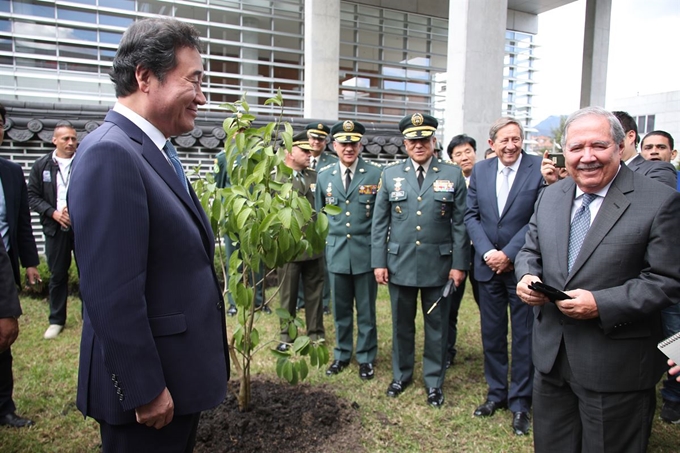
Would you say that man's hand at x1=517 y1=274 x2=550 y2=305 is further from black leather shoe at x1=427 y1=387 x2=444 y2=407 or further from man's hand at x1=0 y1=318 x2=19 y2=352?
man's hand at x1=0 y1=318 x2=19 y2=352

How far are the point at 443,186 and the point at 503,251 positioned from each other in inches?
28.2

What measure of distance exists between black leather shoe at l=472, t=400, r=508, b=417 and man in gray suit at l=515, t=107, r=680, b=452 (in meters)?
1.26

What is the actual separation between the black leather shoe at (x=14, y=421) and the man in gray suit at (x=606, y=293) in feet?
11.1

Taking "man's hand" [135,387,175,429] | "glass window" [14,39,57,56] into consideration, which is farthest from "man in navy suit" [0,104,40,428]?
"glass window" [14,39,57,56]

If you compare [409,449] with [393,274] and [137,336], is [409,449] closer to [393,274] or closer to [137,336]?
[393,274]

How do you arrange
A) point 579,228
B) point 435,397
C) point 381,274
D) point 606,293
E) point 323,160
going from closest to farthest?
point 606,293 → point 579,228 → point 435,397 → point 381,274 → point 323,160

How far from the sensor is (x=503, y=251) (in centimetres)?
338

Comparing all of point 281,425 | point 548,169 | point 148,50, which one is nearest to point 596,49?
point 548,169

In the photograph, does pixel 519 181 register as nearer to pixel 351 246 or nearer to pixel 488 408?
pixel 351 246

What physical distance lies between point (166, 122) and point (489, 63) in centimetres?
742

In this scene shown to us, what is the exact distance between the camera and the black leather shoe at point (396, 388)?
3.73m

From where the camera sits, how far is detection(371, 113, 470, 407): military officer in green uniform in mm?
3719

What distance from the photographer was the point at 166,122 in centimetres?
161

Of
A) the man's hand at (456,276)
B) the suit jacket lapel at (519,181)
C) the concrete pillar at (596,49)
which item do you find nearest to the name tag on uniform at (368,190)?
the man's hand at (456,276)
